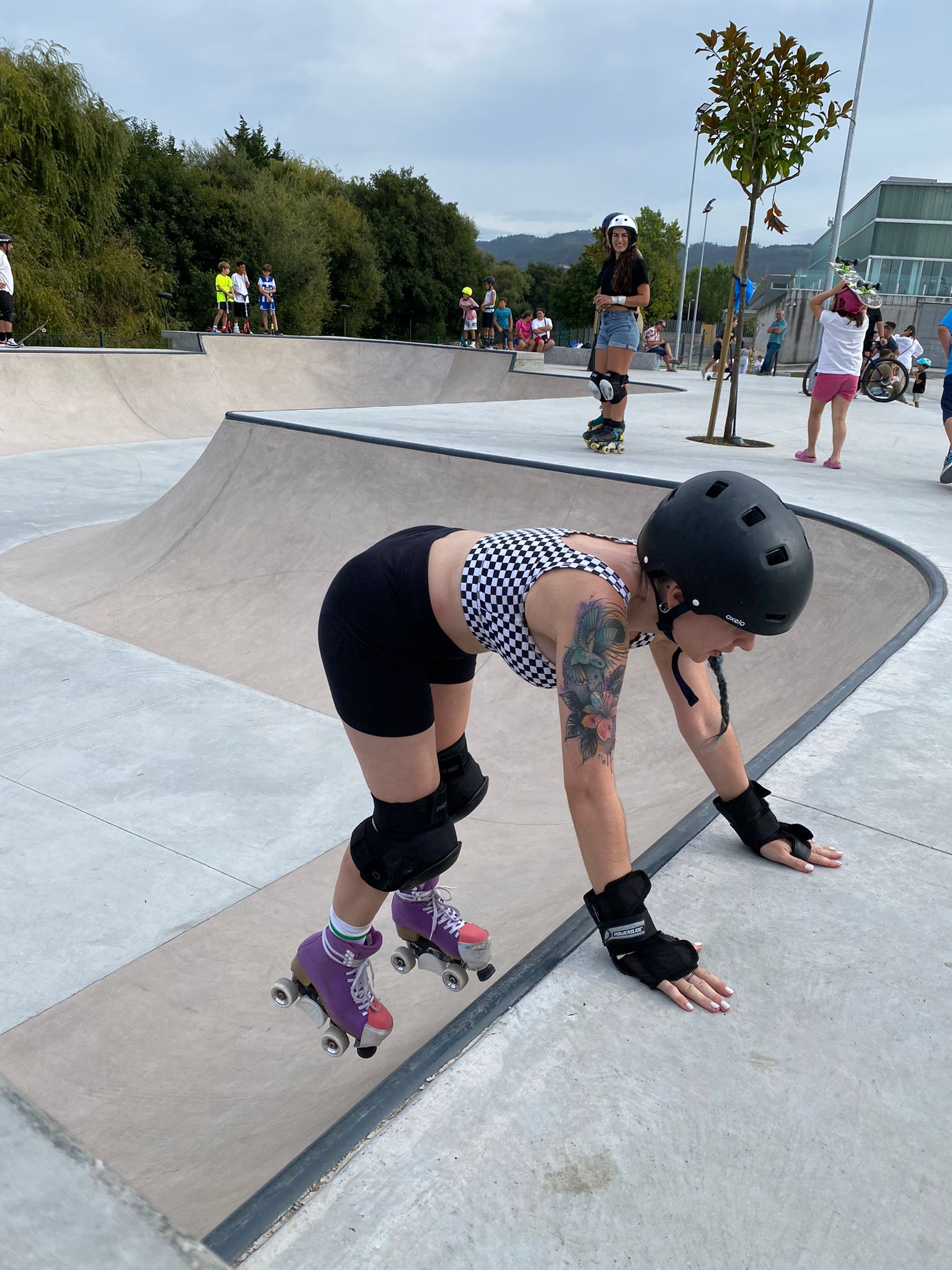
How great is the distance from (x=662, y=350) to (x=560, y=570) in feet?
97.2

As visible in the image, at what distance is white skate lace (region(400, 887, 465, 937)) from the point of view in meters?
2.39

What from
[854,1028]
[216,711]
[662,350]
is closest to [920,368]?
[662,350]

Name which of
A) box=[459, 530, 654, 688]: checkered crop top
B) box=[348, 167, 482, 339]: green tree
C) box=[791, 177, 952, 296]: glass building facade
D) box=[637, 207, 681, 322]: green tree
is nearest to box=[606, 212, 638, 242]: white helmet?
box=[459, 530, 654, 688]: checkered crop top

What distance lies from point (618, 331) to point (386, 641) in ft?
21.6

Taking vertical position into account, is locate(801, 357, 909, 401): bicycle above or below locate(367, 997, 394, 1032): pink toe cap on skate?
above

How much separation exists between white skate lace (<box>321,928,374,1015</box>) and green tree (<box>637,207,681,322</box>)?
79.9 m

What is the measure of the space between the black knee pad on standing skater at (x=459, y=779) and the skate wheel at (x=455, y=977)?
394 mm

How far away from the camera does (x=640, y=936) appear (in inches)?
76.1

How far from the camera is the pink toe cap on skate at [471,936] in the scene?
2350 mm

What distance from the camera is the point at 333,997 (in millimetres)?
2254

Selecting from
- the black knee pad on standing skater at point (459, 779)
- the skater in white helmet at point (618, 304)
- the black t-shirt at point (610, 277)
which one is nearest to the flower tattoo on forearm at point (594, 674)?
the black knee pad on standing skater at point (459, 779)

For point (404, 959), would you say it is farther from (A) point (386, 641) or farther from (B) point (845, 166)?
(B) point (845, 166)

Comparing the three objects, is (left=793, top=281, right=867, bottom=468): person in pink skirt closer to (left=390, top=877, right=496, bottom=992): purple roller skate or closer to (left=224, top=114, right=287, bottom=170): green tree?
(left=390, top=877, right=496, bottom=992): purple roller skate

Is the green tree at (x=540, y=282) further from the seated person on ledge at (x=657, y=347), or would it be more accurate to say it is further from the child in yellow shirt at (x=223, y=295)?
the child in yellow shirt at (x=223, y=295)
